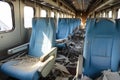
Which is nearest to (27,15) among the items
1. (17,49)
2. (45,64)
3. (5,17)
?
(5,17)

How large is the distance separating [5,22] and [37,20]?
23.1 inches

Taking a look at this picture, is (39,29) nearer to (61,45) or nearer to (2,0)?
(2,0)

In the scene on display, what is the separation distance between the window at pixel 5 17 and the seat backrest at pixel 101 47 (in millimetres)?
1589

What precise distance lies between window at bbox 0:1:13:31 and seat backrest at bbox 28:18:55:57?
1.55ft

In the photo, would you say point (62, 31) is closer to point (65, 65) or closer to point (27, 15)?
point (27, 15)

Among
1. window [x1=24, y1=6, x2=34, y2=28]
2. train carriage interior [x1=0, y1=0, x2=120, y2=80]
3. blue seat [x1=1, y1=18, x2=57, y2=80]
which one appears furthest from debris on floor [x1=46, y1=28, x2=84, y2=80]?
window [x1=24, y1=6, x2=34, y2=28]

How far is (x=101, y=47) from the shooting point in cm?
207

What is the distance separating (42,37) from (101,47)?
4.24ft

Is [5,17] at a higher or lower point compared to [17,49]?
higher

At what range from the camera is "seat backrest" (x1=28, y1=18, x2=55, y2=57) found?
2.96m

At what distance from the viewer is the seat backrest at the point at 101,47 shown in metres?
2.02

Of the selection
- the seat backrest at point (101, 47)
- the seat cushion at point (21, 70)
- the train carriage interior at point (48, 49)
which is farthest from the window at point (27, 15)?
the seat backrest at point (101, 47)

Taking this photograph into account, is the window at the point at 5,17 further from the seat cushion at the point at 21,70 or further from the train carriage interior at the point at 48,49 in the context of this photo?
the seat cushion at the point at 21,70

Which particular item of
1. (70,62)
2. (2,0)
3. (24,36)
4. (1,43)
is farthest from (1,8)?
(70,62)
